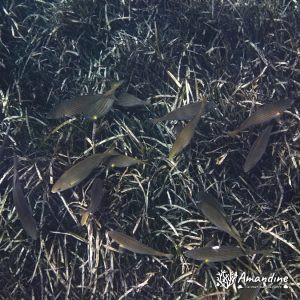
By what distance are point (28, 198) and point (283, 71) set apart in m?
2.35

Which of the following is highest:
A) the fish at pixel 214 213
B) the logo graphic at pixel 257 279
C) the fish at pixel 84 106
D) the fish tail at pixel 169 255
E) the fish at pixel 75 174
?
the fish at pixel 84 106

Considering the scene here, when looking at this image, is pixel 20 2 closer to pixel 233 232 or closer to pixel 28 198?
pixel 28 198

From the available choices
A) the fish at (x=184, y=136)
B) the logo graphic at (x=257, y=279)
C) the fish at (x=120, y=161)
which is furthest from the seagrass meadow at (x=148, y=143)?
the fish at (x=184, y=136)

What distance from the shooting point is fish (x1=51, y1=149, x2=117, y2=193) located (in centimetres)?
320

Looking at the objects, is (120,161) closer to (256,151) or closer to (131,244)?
(131,244)

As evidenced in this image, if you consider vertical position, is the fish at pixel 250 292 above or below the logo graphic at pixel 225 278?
above

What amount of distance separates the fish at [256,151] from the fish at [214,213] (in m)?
0.40

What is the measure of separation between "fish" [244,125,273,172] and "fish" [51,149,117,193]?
1120 millimetres

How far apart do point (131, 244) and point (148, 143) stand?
869 mm

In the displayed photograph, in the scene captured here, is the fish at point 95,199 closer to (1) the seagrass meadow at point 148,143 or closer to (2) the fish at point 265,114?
(1) the seagrass meadow at point 148,143

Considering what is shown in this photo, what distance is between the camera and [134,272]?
3.26 m

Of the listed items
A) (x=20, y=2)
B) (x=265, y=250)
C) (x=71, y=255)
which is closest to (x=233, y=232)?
(x=265, y=250)

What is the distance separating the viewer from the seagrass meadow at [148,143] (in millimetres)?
3250

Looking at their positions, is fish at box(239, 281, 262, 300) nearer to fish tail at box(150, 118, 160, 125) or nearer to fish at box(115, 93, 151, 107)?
fish tail at box(150, 118, 160, 125)
